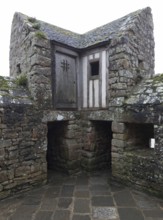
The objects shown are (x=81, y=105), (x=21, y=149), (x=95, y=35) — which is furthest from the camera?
(x=95, y=35)

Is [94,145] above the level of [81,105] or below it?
below

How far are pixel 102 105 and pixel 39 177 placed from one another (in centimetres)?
260

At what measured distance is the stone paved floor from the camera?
138 inches

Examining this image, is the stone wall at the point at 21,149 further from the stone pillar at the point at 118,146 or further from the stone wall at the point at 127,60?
the stone wall at the point at 127,60

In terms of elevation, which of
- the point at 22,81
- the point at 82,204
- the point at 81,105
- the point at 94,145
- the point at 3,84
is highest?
the point at 22,81

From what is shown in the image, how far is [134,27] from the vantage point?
212 inches

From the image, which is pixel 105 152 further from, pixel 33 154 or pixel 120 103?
pixel 33 154

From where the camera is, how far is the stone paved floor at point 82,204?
3.50 meters

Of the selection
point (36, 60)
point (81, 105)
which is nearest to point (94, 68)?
point (81, 105)

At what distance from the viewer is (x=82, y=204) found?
3.94 meters

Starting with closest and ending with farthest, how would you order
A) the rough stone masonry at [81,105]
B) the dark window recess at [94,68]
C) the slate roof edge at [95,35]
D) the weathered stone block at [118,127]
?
the rough stone masonry at [81,105], the weathered stone block at [118,127], the slate roof edge at [95,35], the dark window recess at [94,68]

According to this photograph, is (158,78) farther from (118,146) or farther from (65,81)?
(65,81)

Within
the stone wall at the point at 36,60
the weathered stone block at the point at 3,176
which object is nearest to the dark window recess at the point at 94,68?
the stone wall at the point at 36,60

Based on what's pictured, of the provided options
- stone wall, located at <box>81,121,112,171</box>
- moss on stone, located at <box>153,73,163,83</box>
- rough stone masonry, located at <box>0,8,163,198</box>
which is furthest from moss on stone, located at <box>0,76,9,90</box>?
moss on stone, located at <box>153,73,163,83</box>
